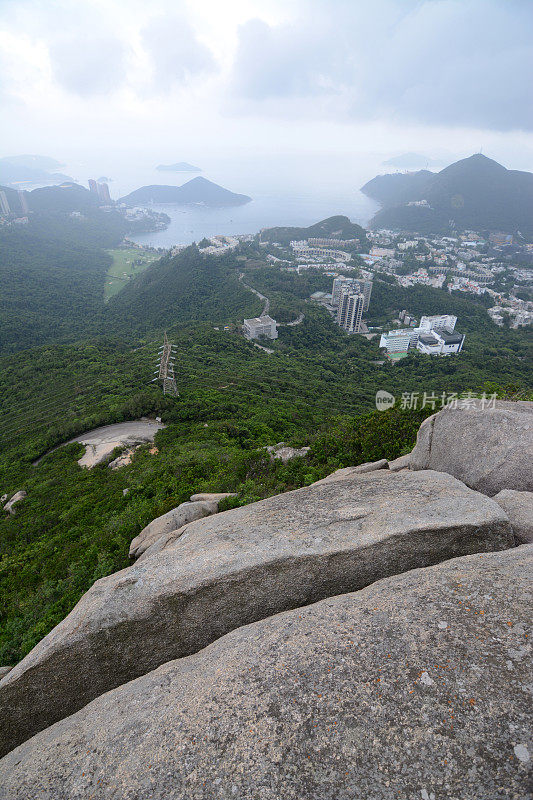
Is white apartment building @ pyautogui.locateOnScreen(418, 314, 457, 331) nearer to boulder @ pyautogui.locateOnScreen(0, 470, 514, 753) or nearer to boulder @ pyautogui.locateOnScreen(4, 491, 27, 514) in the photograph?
boulder @ pyautogui.locateOnScreen(4, 491, 27, 514)

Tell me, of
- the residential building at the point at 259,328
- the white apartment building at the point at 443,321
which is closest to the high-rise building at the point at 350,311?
the white apartment building at the point at 443,321

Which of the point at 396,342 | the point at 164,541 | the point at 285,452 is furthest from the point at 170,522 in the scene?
the point at 396,342

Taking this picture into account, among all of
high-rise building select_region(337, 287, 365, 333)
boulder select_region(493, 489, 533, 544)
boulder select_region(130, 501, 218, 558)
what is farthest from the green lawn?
boulder select_region(493, 489, 533, 544)

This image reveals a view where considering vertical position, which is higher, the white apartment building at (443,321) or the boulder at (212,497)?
the boulder at (212,497)

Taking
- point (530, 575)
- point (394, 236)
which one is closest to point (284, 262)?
point (394, 236)

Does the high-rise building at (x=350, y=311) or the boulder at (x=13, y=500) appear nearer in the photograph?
the boulder at (x=13, y=500)

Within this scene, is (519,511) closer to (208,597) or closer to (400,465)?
(400,465)

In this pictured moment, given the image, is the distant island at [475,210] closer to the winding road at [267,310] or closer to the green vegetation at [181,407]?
the green vegetation at [181,407]
